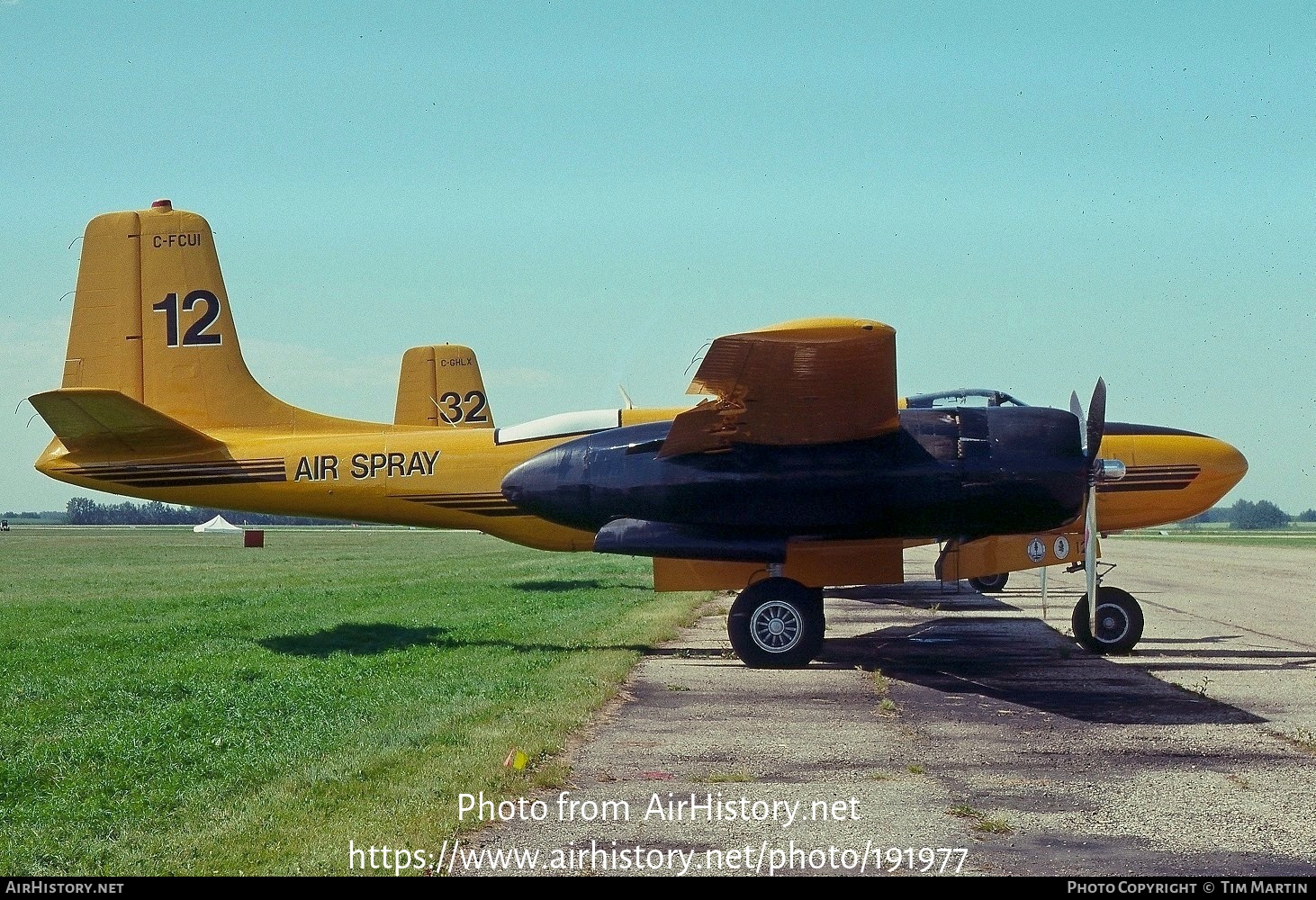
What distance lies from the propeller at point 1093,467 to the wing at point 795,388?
7.17 ft

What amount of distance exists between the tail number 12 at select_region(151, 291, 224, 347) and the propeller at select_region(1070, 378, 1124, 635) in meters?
11.6

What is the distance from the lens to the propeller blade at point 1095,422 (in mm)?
12531

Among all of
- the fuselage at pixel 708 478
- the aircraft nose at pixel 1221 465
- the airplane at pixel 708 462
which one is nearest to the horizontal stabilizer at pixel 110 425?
the airplane at pixel 708 462

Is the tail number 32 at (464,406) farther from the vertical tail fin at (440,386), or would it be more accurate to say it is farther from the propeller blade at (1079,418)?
the propeller blade at (1079,418)

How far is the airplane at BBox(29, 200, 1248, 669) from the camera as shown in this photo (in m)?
12.3

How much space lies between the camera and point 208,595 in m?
23.3

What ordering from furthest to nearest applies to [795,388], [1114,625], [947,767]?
[1114,625] → [795,388] → [947,767]

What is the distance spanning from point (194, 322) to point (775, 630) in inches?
368

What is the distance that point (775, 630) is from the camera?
12.9 m

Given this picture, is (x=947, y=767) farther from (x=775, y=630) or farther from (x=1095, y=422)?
(x=1095, y=422)

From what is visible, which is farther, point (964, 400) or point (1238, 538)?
point (1238, 538)

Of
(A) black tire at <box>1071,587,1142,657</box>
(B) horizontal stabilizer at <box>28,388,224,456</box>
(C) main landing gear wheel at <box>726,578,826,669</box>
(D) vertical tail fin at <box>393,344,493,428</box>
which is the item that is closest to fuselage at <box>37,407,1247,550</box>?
(B) horizontal stabilizer at <box>28,388,224,456</box>

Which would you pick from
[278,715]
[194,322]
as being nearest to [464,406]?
[194,322]

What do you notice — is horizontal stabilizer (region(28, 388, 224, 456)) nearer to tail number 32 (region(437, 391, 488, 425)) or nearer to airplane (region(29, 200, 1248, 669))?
airplane (region(29, 200, 1248, 669))
